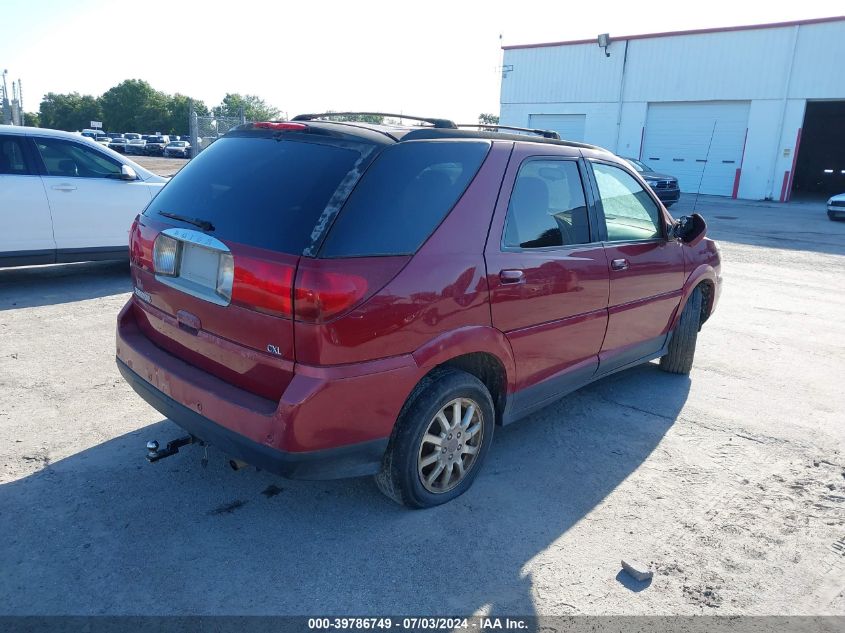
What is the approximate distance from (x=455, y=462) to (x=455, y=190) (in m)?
1.37

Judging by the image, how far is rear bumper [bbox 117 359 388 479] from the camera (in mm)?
2695

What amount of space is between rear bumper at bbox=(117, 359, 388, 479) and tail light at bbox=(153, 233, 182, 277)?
2.06 feet

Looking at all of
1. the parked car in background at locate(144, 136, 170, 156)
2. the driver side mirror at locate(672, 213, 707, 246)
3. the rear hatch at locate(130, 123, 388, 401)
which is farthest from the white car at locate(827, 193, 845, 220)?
the parked car in background at locate(144, 136, 170, 156)

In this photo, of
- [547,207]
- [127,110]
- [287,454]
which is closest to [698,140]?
[547,207]

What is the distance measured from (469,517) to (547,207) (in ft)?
5.72

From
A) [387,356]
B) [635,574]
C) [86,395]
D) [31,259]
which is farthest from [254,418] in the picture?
[31,259]

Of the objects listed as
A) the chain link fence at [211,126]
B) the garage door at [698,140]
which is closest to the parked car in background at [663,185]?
the garage door at [698,140]

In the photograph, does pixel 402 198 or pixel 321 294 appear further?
pixel 402 198

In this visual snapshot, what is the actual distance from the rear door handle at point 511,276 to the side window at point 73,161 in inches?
242

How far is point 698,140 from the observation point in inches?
1108

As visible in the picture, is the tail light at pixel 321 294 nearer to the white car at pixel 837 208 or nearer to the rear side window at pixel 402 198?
the rear side window at pixel 402 198

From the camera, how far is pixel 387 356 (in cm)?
281

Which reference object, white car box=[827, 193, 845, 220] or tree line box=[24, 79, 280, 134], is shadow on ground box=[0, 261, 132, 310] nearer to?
white car box=[827, 193, 845, 220]

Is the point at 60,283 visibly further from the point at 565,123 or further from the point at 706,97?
the point at 565,123
